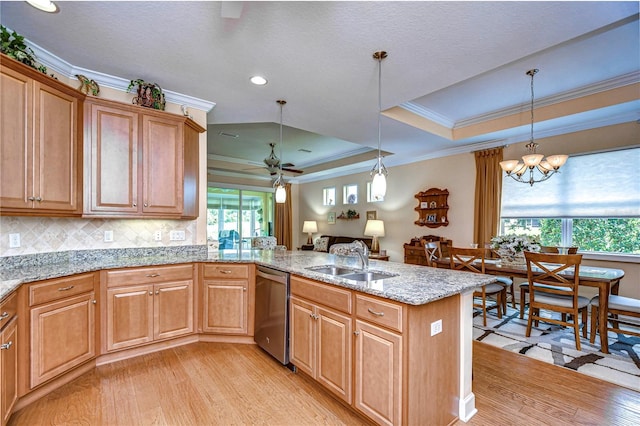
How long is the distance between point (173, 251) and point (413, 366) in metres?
2.88

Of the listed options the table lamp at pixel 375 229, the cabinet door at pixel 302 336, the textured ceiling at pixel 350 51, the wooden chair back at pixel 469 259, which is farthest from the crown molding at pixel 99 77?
the table lamp at pixel 375 229

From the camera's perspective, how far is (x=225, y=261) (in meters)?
3.14

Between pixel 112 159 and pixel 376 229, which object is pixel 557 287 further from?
pixel 112 159

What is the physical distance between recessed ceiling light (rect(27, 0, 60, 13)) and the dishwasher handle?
8.19ft

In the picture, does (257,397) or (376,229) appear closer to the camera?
(257,397)

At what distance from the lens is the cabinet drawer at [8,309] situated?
1.73 meters

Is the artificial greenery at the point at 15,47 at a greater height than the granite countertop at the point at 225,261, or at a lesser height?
greater

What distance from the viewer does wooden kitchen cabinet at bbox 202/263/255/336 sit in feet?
10.4

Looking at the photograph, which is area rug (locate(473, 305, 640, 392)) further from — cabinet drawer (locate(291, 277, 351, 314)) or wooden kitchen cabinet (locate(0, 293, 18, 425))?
wooden kitchen cabinet (locate(0, 293, 18, 425))

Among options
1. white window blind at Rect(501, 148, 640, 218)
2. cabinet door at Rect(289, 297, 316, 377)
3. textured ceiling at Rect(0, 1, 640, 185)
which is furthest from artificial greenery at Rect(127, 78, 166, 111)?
white window blind at Rect(501, 148, 640, 218)

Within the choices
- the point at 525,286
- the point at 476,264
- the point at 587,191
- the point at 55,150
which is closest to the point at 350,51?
the point at 55,150

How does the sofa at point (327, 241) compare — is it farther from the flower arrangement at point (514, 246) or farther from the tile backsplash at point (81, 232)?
the tile backsplash at point (81, 232)

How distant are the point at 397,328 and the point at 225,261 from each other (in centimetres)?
205

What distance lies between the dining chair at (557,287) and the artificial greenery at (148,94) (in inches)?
166
